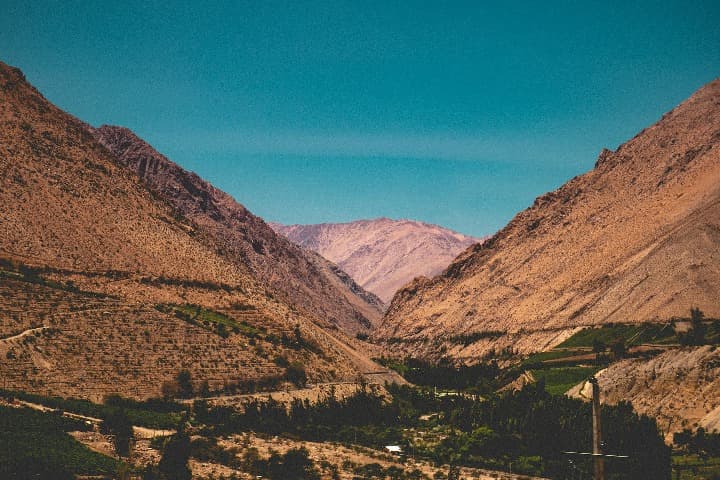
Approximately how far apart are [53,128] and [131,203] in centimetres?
1514

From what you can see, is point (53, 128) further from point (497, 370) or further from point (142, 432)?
point (497, 370)

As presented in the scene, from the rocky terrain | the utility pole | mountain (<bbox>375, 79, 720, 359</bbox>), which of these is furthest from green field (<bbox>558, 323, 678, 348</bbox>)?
the utility pole

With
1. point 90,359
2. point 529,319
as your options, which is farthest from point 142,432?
point 529,319

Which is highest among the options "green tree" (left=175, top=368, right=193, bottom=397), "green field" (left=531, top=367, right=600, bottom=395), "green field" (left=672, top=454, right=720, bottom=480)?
"green field" (left=531, top=367, right=600, bottom=395)

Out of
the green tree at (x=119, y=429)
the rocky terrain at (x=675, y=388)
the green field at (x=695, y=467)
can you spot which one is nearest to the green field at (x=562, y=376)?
the rocky terrain at (x=675, y=388)

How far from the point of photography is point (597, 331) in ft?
358

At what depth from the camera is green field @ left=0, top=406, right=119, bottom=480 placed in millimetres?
36906

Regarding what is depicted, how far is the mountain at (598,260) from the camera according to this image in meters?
111

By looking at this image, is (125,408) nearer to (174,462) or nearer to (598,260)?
(174,462)

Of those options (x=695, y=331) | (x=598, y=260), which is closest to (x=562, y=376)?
(x=695, y=331)

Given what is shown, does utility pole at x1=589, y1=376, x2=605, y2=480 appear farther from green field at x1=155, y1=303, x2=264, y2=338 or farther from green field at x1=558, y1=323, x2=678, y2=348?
green field at x1=558, y1=323, x2=678, y2=348

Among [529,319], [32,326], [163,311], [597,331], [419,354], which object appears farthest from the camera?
[419,354]

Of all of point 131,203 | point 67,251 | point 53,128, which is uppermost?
point 53,128

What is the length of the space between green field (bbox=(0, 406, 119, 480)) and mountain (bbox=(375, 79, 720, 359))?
74.4m
